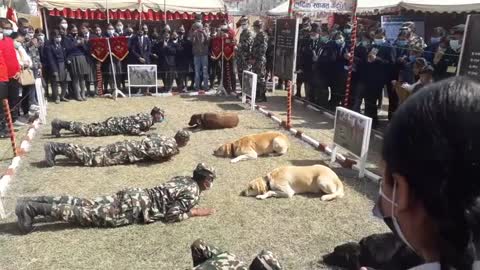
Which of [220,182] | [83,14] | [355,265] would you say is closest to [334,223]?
[355,265]

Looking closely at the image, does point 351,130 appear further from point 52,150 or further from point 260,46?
point 260,46

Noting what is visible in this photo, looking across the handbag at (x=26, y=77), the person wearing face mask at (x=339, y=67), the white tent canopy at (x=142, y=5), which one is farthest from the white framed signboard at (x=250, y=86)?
the white tent canopy at (x=142, y=5)

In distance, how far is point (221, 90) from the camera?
45.5 ft

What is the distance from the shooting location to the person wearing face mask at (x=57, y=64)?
1170 cm

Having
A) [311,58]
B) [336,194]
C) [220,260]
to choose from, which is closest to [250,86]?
[311,58]

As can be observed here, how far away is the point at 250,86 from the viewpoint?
1155 cm

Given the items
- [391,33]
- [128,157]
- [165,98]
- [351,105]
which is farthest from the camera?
[391,33]

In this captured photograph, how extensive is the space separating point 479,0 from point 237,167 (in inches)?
439

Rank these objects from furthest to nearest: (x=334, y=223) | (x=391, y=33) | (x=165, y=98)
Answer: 1. (x=391, y=33)
2. (x=165, y=98)
3. (x=334, y=223)

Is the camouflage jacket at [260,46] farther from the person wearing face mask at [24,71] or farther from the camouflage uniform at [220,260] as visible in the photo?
the camouflage uniform at [220,260]

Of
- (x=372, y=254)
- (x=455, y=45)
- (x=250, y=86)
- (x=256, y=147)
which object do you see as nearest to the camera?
(x=372, y=254)

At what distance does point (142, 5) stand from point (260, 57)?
6027mm

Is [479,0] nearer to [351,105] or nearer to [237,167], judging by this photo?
[351,105]

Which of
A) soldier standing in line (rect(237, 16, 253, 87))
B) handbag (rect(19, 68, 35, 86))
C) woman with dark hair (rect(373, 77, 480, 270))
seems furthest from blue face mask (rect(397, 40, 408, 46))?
woman with dark hair (rect(373, 77, 480, 270))
